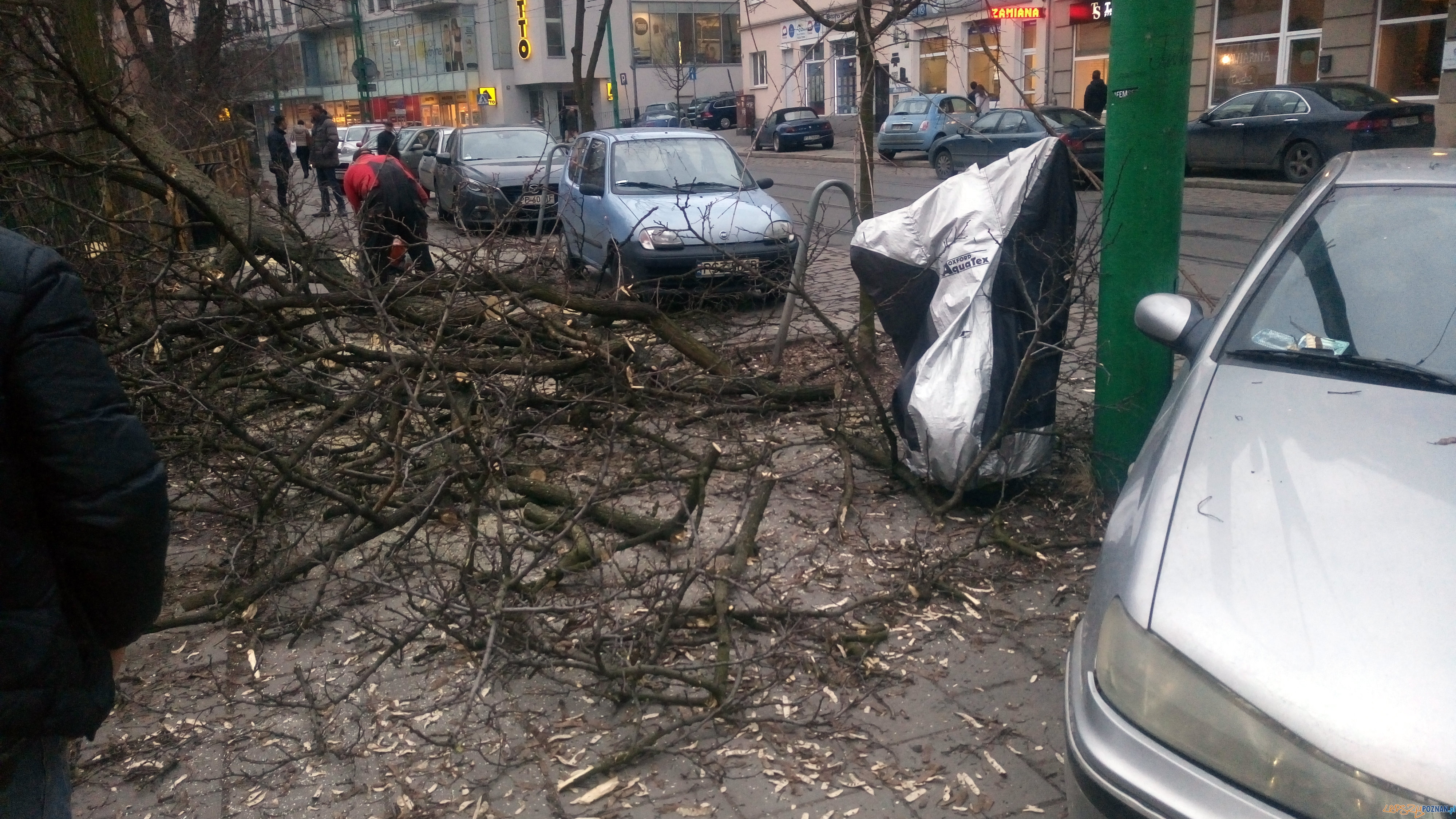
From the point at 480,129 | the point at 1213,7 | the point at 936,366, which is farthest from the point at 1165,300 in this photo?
the point at 1213,7

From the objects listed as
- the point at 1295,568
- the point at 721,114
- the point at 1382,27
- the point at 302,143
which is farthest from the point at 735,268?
the point at 721,114

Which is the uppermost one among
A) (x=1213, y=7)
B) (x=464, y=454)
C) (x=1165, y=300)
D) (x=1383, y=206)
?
(x=1213, y=7)

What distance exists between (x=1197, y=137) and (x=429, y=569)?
60.9 feet

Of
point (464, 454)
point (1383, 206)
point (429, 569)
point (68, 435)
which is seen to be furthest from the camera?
point (464, 454)

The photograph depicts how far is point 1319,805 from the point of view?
1.97 meters

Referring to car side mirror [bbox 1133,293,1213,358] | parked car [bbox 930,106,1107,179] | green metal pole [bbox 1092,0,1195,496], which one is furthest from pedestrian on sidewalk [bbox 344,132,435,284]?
parked car [bbox 930,106,1107,179]

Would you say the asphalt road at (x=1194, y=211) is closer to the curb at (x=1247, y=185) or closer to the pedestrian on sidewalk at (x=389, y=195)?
the curb at (x=1247, y=185)

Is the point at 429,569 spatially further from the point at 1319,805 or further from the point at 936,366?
the point at 1319,805

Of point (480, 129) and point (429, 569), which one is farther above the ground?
point (480, 129)

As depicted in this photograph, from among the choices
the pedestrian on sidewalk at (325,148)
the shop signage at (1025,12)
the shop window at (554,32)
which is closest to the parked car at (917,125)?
the shop signage at (1025,12)

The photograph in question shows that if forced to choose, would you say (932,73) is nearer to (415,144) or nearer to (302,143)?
(415,144)

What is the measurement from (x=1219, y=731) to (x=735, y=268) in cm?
409

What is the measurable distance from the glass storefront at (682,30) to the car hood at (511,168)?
133 ft

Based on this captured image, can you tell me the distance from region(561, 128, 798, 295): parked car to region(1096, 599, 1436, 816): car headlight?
573cm
